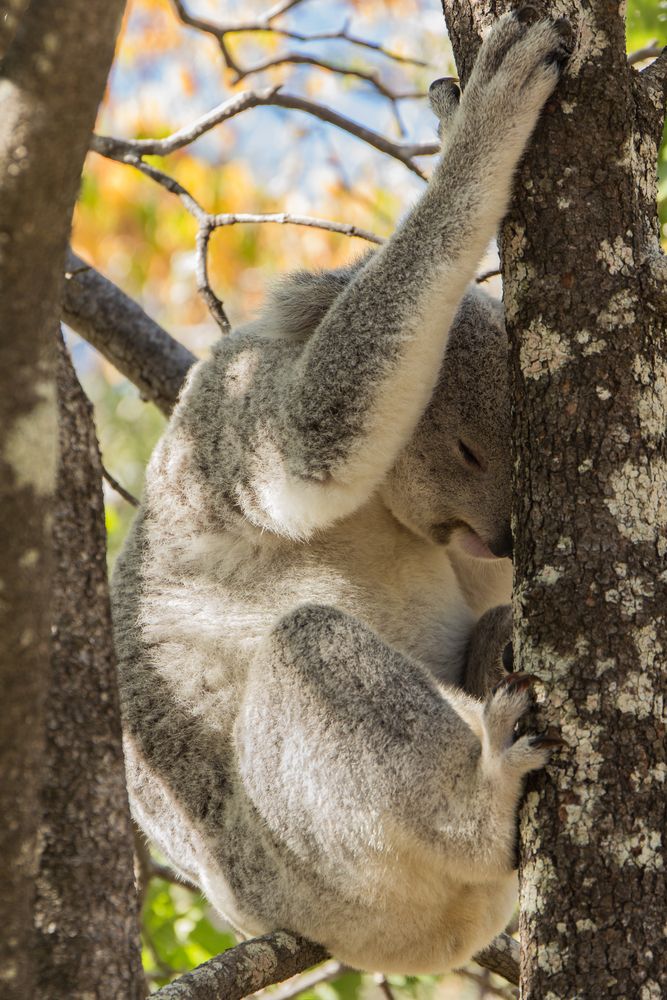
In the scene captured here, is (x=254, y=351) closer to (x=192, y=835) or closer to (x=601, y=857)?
(x=192, y=835)

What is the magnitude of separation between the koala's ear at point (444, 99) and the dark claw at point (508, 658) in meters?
1.41

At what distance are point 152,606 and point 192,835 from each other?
70cm

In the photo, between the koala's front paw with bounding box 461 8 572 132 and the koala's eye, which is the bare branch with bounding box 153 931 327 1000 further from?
the koala's front paw with bounding box 461 8 572 132

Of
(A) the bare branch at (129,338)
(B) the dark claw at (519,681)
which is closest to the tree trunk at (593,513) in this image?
(B) the dark claw at (519,681)

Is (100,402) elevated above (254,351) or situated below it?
above

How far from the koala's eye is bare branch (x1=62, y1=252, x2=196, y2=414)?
5.32ft

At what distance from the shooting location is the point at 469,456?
353 centimetres

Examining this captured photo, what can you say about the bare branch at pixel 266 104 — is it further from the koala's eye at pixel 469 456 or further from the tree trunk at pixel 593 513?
the tree trunk at pixel 593 513

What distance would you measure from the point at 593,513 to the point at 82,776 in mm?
1156

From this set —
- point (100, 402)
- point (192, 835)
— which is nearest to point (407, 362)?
point (192, 835)

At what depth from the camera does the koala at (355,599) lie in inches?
111

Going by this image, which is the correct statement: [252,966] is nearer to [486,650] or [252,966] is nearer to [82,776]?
[82,776]

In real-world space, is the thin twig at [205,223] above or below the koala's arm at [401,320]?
above

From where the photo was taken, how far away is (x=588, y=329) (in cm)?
250
